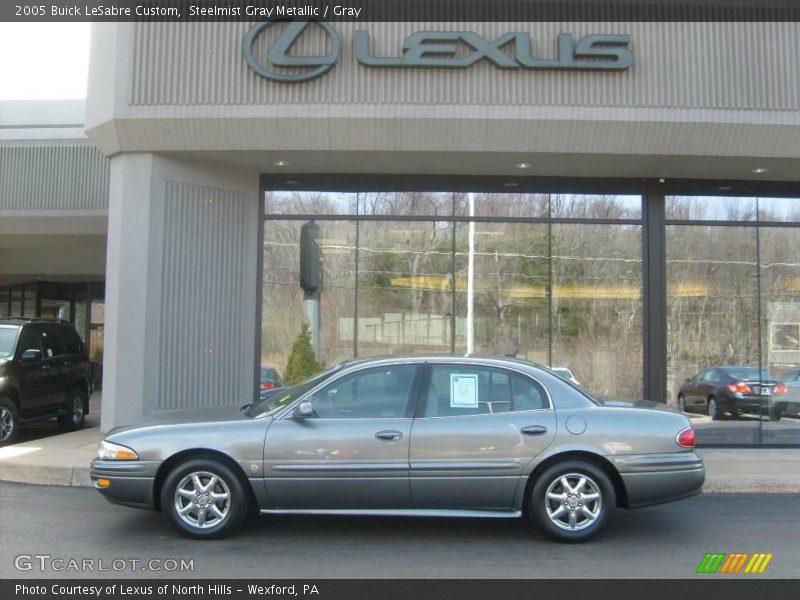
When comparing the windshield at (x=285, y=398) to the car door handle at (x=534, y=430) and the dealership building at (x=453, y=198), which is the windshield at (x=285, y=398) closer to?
the car door handle at (x=534, y=430)

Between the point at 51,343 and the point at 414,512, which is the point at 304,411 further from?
the point at 51,343

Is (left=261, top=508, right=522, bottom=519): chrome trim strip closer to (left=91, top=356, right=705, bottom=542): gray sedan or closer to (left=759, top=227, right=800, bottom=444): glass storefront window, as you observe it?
(left=91, top=356, right=705, bottom=542): gray sedan

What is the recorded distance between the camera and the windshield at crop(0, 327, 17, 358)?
1163 cm

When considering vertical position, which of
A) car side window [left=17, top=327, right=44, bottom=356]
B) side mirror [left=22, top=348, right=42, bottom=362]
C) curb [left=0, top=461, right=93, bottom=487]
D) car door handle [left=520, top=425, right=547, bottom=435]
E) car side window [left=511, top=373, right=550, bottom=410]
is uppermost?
car side window [left=17, top=327, right=44, bottom=356]

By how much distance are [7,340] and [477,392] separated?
8657 millimetres

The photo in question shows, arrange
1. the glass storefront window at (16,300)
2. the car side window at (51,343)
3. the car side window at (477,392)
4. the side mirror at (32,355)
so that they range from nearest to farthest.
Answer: the car side window at (477,392), the side mirror at (32,355), the car side window at (51,343), the glass storefront window at (16,300)

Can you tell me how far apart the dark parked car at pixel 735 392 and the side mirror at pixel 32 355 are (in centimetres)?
1030

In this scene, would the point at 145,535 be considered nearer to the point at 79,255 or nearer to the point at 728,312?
the point at 728,312

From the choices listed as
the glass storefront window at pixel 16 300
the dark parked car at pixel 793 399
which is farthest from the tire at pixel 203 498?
the glass storefront window at pixel 16 300

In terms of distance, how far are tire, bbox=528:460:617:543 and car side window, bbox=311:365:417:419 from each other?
1287 mm

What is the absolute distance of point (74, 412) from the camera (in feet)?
43.4

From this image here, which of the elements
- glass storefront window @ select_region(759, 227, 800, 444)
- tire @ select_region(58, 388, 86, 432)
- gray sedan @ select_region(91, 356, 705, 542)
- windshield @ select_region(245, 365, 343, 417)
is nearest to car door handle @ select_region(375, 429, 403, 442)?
gray sedan @ select_region(91, 356, 705, 542)

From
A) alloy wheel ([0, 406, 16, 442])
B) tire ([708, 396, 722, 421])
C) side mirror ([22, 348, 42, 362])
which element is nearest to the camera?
alloy wheel ([0, 406, 16, 442])

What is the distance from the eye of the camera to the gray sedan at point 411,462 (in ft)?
20.0
